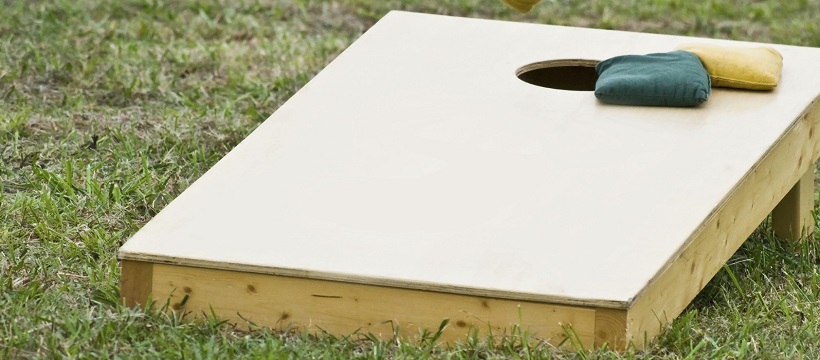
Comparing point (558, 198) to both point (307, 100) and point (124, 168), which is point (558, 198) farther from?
point (124, 168)

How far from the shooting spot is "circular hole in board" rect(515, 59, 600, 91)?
4.65 metres

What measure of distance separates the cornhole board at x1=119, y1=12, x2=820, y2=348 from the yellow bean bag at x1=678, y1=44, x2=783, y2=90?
33mm

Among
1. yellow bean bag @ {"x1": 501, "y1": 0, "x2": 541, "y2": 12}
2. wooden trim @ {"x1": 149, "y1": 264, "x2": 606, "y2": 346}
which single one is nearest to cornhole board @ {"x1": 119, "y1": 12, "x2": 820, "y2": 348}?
wooden trim @ {"x1": 149, "y1": 264, "x2": 606, "y2": 346}

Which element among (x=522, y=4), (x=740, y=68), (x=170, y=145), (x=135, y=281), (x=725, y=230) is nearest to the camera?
(x=135, y=281)

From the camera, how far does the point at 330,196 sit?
3.58 m

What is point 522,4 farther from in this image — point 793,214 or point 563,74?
point 793,214

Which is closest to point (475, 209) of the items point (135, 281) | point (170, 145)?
point (135, 281)

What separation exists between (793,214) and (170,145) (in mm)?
2019

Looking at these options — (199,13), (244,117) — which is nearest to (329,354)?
(244,117)

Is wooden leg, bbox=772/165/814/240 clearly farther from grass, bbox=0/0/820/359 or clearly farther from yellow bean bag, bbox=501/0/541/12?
yellow bean bag, bbox=501/0/541/12

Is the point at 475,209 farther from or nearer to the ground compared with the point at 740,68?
nearer to the ground

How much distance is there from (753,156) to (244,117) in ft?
7.09

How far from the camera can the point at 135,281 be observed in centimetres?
341

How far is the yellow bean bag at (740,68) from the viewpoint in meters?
4.22
